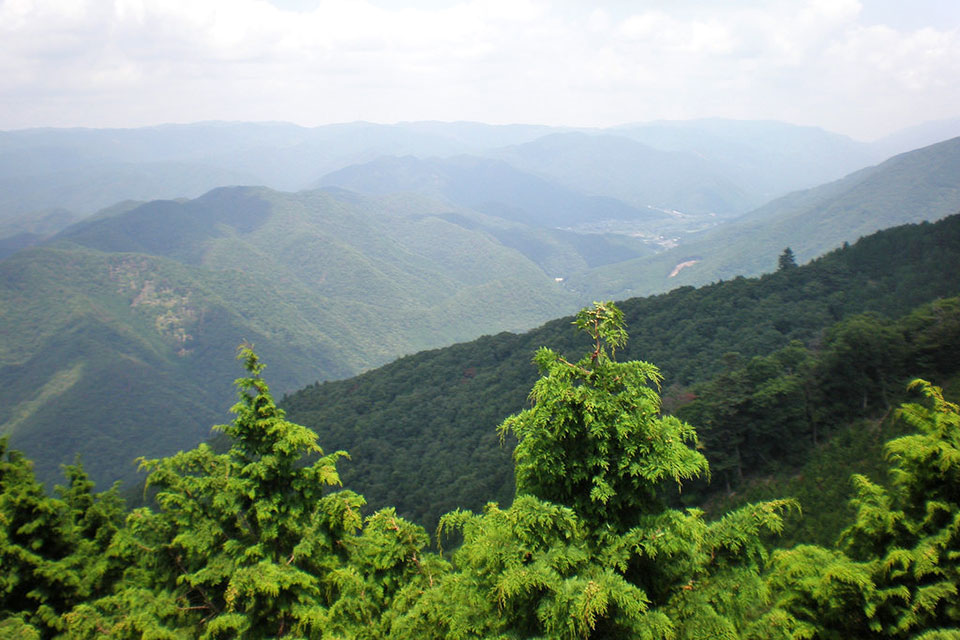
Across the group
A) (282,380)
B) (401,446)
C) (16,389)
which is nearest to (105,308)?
(16,389)

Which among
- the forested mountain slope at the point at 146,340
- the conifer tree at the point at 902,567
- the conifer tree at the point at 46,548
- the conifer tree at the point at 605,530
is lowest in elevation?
the forested mountain slope at the point at 146,340

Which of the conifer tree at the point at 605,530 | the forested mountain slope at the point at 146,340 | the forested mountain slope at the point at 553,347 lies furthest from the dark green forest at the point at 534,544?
the forested mountain slope at the point at 146,340

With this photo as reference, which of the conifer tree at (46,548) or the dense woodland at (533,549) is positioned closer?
the dense woodland at (533,549)

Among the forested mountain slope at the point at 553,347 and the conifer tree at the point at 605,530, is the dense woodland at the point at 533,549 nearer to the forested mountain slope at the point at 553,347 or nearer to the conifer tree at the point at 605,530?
the conifer tree at the point at 605,530

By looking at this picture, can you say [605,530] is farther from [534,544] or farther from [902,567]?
[902,567]

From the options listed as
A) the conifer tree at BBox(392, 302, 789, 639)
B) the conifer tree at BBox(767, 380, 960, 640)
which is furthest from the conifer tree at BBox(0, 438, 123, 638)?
the conifer tree at BBox(767, 380, 960, 640)

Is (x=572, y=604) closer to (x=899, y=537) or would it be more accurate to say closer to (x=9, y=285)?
(x=899, y=537)

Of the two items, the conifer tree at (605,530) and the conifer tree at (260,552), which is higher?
the conifer tree at (605,530)
